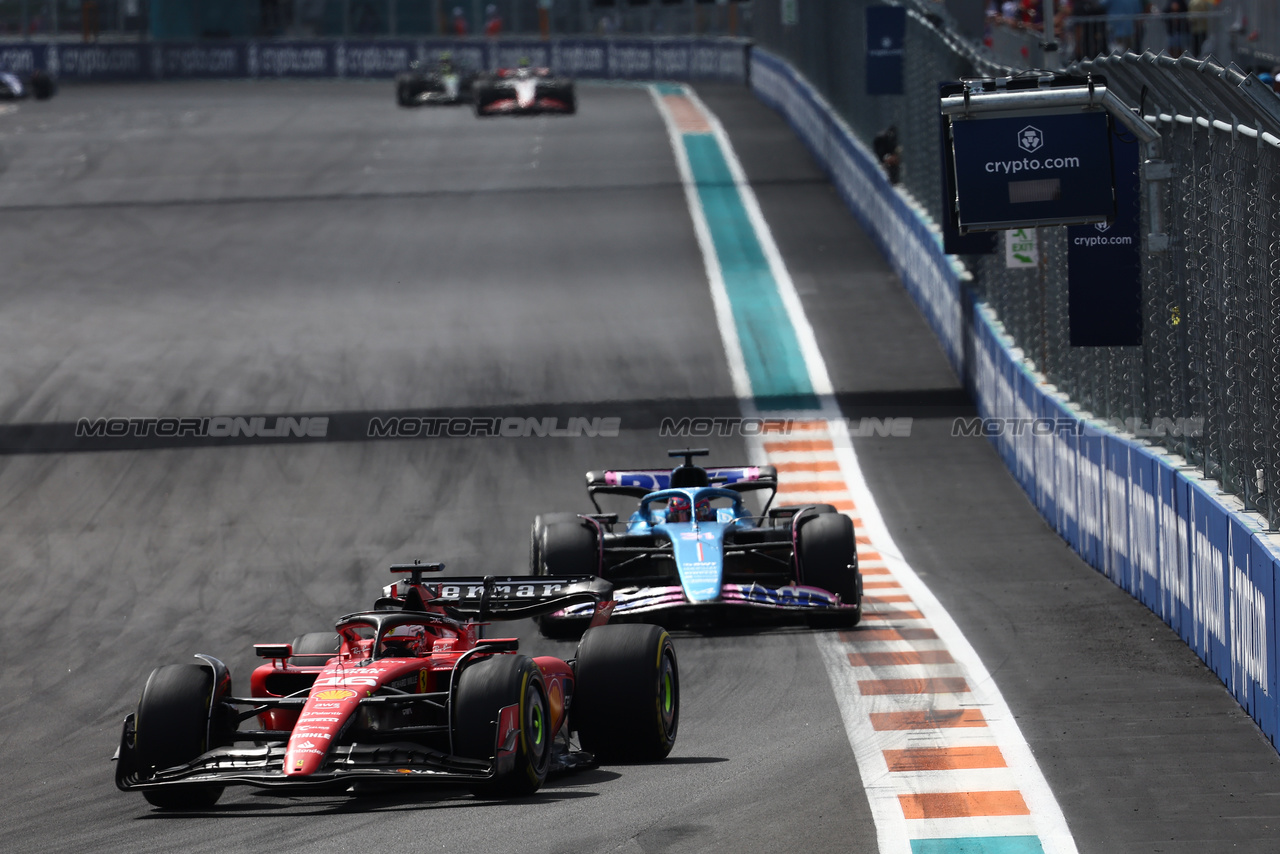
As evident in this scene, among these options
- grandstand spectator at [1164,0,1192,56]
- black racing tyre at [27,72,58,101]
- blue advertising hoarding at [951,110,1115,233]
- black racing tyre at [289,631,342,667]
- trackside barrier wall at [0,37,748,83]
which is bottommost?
black racing tyre at [289,631,342,667]

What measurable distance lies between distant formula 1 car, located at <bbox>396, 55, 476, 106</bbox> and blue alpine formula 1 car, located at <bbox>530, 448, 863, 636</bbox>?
35.0m

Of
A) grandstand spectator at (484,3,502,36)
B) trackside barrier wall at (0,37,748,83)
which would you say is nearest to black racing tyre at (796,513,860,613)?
trackside barrier wall at (0,37,748,83)

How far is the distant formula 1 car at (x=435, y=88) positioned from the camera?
159 feet

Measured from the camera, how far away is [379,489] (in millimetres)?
18625

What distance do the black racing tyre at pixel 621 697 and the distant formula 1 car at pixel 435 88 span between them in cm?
3990

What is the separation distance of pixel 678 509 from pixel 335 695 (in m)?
5.51

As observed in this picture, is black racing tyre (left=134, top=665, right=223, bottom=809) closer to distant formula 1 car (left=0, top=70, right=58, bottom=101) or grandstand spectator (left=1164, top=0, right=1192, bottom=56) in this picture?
grandstand spectator (left=1164, top=0, right=1192, bottom=56)

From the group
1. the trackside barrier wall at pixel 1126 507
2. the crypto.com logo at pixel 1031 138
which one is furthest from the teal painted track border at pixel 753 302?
the crypto.com logo at pixel 1031 138

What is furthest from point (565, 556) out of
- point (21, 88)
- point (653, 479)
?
point (21, 88)

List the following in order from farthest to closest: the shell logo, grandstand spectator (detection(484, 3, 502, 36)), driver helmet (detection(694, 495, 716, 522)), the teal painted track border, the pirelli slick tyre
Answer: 1. grandstand spectator (detection(484, 3, 502, 36))
2. the teal painted track border
3. driver helmet (detection(694, 495, 716, 522))
4. the pirelli slick tyre
5. the shell logo

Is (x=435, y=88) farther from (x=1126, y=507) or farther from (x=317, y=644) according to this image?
(x=317, y=644)

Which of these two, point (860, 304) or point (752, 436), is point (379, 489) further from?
point (860, 304)

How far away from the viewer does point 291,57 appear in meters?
63.8

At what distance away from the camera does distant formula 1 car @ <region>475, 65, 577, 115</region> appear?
147 feet
